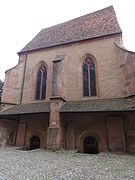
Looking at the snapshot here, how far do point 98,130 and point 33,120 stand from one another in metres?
5.67

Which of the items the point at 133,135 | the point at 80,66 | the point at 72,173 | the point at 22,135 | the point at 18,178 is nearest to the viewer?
the point at 18,178

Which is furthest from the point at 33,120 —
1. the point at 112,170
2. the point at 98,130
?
the point at 112,170

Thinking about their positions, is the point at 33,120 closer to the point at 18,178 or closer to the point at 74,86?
the point at 74,86

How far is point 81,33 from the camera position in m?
15.4

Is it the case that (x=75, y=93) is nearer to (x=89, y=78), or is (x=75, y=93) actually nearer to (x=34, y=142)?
(x=89, y=78)

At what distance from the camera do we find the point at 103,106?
1002 cm

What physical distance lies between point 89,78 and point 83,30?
6066mm

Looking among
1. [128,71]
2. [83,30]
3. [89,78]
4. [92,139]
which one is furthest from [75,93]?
[83,30]

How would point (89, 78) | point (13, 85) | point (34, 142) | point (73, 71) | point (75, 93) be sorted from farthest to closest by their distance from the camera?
1. point (13, 85)
2. point (73, 71)
3. point (89, 78)
4. point (75, 93)
5. point (34, 142)

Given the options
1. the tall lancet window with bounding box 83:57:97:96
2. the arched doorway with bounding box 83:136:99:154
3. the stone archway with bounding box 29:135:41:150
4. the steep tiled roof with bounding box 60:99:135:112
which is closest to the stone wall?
the tall lancet window with bounding box 83:57:97:96

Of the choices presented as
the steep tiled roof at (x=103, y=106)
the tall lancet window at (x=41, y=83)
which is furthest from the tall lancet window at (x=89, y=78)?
the tall lancet window at (x=41, y=83)

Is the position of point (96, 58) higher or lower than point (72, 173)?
higher

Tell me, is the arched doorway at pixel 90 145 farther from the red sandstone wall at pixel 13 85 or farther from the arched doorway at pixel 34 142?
the red sandstone wall at pixel 13 85

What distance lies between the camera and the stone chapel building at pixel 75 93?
10078mm
